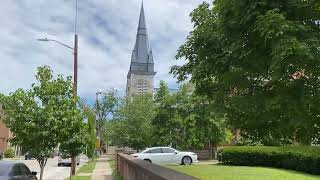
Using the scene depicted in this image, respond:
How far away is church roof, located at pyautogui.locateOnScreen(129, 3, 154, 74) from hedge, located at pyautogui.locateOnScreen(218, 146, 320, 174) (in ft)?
298

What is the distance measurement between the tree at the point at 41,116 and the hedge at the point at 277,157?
1155 centimetres

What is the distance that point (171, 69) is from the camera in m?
10.8

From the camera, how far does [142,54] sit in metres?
128

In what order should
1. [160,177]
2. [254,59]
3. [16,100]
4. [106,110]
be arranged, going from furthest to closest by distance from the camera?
[106,110], [16,100], [254,59], [160,177]

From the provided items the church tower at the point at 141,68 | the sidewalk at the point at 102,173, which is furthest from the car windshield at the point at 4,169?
the church tower at the point at 141,68

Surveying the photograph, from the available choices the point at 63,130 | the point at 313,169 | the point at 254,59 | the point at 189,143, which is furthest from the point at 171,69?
the point at 189,143

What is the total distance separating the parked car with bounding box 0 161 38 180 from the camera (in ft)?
43.7

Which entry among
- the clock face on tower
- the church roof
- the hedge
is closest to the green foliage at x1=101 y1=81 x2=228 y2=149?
the hedge

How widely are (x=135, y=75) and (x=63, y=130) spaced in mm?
111025

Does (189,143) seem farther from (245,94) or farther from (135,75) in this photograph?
(135,75)

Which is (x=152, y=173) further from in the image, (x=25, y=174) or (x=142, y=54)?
(x=142, y=54)

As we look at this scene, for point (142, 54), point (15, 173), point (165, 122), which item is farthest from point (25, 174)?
point (142, 54)

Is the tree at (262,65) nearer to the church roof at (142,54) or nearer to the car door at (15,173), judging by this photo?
the car door at (15,173)

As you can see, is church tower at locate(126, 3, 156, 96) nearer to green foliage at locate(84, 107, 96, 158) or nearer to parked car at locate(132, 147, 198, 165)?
parked car at locate(132, 147, 198, 165)
